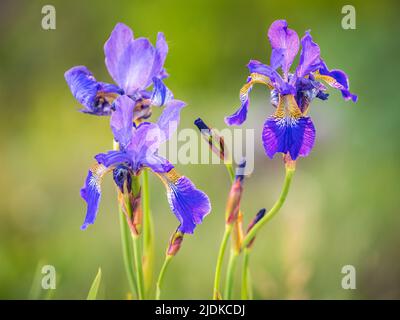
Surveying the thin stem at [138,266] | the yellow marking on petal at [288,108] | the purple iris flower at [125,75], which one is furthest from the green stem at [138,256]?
the yellow marking on petal at [288,108]

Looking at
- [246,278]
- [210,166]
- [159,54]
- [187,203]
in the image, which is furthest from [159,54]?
[210,166]

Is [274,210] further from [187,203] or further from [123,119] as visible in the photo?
[123,119]

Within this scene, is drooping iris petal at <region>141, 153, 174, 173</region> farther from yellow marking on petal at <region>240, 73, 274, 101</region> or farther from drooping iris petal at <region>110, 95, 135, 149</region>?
yellow marking on petal at <region>240, 73, 274, 101</region>

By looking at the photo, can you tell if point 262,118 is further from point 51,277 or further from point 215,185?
point 51,277

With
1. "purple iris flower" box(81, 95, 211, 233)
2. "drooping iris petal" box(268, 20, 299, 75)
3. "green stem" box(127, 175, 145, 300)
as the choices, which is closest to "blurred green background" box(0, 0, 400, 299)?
"green stem" box(127, 175, 145, 300)

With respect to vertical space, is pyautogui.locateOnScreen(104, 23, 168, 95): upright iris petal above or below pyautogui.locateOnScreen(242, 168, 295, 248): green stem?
above

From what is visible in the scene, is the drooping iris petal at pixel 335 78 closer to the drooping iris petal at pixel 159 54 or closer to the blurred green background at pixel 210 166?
the drooping iris petal at pixel 159 54
